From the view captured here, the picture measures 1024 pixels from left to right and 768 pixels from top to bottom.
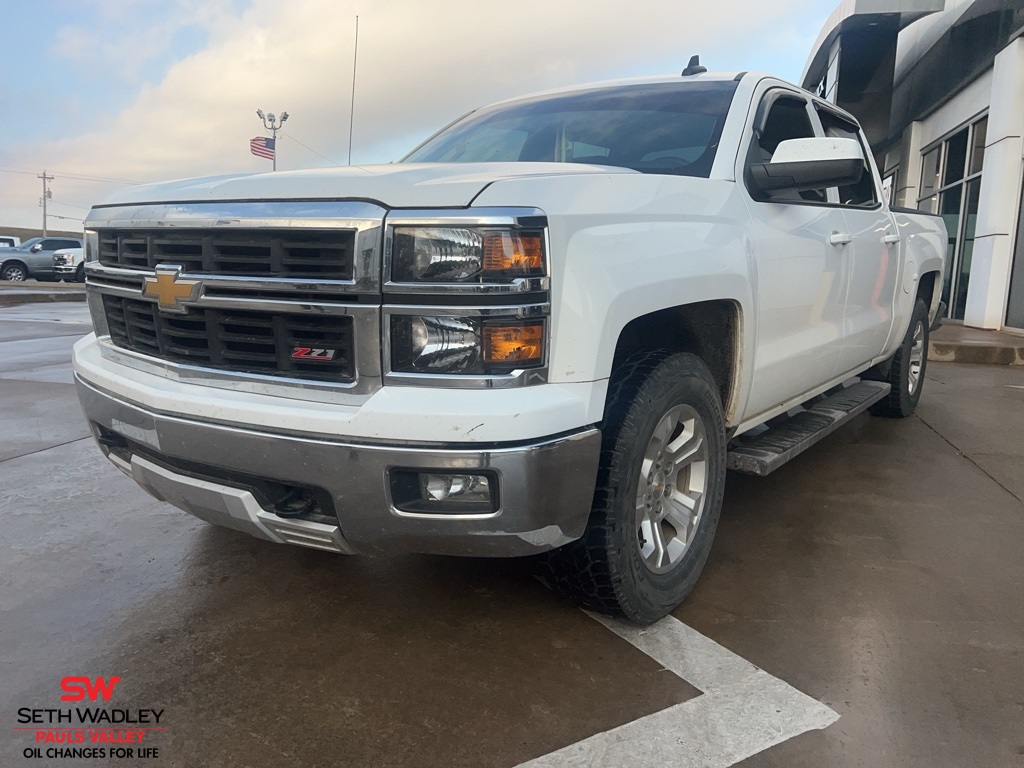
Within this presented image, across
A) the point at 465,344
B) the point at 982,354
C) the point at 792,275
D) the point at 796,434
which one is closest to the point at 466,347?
the point at 465,344

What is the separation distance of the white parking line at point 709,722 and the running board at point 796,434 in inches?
32.2

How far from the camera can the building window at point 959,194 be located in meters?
12.3

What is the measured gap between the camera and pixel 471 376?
1.90 m

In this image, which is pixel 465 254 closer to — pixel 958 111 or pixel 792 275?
pixel 792 275

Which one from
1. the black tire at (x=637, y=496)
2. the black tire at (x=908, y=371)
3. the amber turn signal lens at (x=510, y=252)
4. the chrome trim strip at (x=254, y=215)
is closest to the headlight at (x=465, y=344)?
the amber turn signal lens at (x=510, y=252)

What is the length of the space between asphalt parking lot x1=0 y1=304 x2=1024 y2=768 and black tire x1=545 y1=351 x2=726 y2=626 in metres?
0.15

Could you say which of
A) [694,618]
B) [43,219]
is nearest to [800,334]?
[694,618]

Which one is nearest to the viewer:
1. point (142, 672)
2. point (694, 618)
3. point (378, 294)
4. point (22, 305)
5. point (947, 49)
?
point (378, 294)

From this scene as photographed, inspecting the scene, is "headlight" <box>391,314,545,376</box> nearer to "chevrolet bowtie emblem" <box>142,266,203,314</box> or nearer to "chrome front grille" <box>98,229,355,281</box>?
"chrome front grille" <box>98,229,355,281</box>

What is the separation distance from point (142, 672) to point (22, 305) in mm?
16614

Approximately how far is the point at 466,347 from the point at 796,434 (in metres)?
2.06

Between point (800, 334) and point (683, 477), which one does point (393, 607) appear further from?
point (800, 334)

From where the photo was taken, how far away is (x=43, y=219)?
7262cm

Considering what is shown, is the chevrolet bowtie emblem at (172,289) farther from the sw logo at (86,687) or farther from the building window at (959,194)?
the building window at (959,194)
